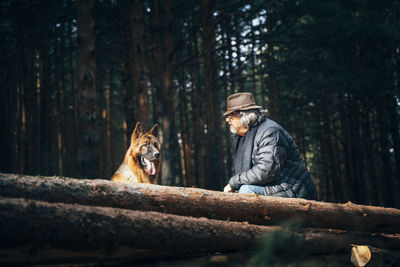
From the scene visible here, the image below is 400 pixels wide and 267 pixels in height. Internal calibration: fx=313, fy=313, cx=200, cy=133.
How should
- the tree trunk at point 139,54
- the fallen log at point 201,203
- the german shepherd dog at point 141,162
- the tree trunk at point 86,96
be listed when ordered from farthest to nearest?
the tree trunk at point 139,54
the tree trunk at point 86,96
the german shepherd dog at point 141,162
the fallen log at point 201,203

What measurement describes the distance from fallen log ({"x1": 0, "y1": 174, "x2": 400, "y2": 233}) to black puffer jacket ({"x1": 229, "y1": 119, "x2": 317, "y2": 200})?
1.57ft

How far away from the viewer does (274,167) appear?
402 centimetres

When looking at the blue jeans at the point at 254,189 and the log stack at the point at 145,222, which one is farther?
the blue jeans at the point at 254,189

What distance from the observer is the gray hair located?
4562mm

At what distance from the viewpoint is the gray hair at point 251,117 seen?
180 inches

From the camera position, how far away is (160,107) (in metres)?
11.3

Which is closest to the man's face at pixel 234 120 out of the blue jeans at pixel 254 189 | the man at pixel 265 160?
the man at pixel 265 160

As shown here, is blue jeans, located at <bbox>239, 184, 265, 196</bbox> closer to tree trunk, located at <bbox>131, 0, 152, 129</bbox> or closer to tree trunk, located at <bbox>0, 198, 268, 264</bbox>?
tree trunk, located at <bbox>0, 198, 268, 264</bbox>

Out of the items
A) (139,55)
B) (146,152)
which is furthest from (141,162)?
(139,55)

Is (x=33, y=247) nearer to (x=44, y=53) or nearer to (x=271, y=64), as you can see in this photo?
(x=271, y=64)

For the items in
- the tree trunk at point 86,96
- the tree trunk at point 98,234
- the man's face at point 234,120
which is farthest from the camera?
the tree trunk at point 86,96

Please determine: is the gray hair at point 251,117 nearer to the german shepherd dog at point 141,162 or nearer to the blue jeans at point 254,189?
the blue jeans at point 254,189

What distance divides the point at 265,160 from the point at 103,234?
2.29m

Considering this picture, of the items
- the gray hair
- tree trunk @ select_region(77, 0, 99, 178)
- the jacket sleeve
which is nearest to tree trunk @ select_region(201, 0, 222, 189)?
tree trunk @ select_region(77, 0, 99, 178)
